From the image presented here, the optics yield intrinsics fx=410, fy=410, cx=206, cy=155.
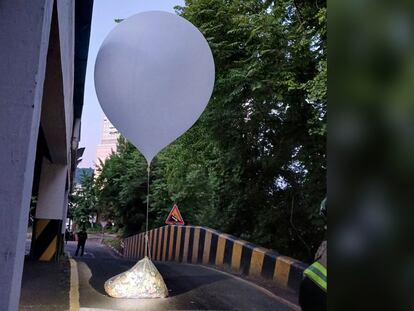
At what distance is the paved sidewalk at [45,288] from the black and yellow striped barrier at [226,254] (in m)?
3.02

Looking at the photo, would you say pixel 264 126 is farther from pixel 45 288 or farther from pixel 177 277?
pixel 45 288

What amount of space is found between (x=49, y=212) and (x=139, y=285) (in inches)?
218

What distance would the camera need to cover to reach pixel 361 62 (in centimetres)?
78

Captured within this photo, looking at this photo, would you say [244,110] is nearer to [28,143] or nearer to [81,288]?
[81,288]

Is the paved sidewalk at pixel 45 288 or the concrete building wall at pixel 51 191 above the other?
the concrete building wall at pixel 51 191

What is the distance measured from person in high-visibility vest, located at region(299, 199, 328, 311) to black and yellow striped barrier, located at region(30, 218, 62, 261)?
8169 millimetres

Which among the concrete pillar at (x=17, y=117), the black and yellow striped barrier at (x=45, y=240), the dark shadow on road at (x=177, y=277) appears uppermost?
the concrete pillar at (x=17, y=117)

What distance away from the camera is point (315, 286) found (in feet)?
8.11

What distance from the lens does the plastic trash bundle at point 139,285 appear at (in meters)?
5.10

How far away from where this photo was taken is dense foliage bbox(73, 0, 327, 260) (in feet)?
26.9

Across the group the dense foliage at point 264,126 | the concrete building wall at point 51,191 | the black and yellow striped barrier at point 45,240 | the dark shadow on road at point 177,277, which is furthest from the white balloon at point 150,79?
the black and yellow striped barrier at point 45,240

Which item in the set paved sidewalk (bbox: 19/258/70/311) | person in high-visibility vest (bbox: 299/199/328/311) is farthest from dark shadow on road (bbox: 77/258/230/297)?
person in high-visibility vest (bbox: 299/199/328/311)

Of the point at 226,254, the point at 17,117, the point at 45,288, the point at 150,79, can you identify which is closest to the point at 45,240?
the point at 45,288

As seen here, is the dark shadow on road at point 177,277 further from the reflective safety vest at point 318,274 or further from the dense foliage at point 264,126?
the reflective safety vest at point 318,274
